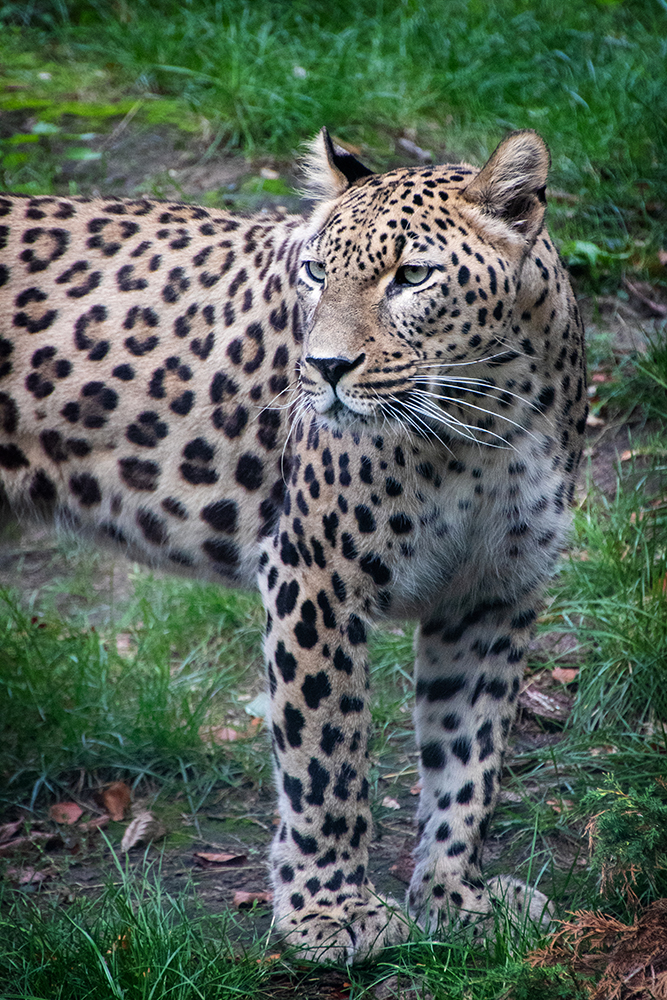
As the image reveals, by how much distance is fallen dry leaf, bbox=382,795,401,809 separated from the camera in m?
5.26

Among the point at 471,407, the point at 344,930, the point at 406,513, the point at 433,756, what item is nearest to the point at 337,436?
the point at 406,513

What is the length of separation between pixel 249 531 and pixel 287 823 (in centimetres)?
122

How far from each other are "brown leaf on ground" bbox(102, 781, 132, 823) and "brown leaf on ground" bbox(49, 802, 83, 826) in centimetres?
14

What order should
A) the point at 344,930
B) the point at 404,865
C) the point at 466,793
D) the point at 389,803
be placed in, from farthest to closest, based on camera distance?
the point at 389,803
the point at 404,865
the point at 466,793
the point at 344,930

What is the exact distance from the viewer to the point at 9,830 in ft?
16.8

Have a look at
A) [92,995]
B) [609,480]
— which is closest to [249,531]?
[92,995]

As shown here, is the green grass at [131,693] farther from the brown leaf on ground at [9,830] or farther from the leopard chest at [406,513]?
the leopard chest at [406,513]

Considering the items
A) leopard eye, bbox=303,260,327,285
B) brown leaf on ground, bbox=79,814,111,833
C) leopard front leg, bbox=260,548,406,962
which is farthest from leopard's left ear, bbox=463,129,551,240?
brown leaf on ground, bbox=79,814,111,833

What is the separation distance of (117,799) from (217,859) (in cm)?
68

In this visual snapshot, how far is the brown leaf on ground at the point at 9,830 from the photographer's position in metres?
5.09

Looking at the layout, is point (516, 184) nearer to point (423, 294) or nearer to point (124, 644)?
point (423, 294)

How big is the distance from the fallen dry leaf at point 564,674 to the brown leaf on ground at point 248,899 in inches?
77.4

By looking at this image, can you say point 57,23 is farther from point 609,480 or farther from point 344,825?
point 344,825

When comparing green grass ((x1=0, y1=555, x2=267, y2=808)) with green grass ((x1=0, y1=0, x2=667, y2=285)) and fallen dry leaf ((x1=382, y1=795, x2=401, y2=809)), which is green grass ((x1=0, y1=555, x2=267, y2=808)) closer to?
fallen dry leaf ((x1=382, y1=795, x2=401, y2=809))
